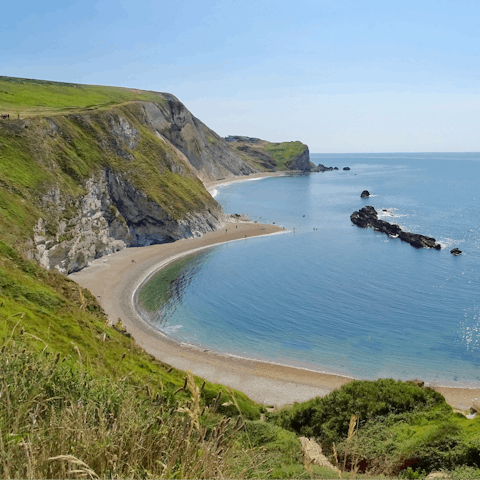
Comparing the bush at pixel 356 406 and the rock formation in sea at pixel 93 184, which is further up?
the rock formation in sea at pixel 93 184

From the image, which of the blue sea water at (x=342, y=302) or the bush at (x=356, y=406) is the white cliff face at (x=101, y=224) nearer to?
the blue sea water at (x=342, y=302)

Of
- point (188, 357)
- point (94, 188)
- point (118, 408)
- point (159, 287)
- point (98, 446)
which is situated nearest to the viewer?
point (98, 446)

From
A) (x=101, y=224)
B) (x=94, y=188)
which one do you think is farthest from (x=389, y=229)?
(x=94, y=188)

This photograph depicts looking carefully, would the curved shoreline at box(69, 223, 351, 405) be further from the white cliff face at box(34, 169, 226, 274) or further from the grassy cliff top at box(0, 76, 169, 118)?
the grassy cliff top at box(0, 76, 169, 118)

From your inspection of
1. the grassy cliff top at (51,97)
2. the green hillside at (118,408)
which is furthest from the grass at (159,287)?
the grassy cliff top at (51,97)

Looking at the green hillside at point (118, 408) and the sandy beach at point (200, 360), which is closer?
the green hillside at point (118, 408)

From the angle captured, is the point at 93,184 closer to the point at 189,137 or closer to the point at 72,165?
the point at 72,165

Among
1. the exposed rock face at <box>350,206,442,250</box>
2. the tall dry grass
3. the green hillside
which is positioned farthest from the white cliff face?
the tall dry grass
